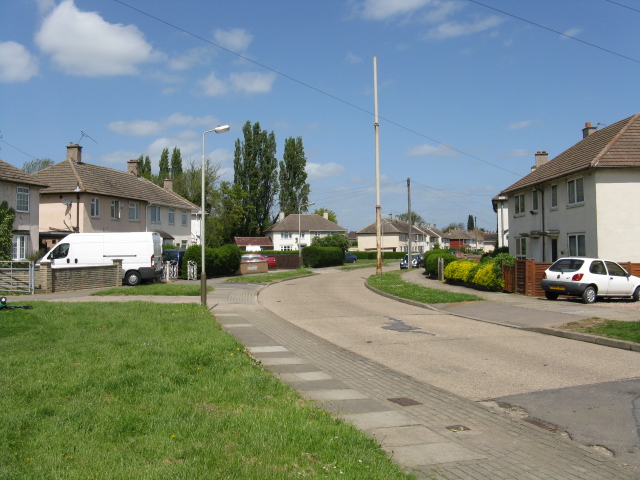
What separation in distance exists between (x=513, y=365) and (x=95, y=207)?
112 ft

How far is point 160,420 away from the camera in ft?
17.9

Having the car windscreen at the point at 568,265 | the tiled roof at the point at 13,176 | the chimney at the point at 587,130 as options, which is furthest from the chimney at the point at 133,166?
the car windscreen at the point at 568,265

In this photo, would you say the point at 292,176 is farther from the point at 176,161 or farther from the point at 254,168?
the point at 176,161

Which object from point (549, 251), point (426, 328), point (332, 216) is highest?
point (332, 216)

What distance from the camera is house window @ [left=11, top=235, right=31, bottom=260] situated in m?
30.3

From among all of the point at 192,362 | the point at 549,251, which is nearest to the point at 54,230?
the point at 549,251

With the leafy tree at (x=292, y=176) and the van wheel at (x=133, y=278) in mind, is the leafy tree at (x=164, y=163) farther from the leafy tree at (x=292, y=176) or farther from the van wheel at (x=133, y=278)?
the van wheel at (x=133, y=278)

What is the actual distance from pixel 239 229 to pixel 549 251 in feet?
188

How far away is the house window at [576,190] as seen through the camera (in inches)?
1013

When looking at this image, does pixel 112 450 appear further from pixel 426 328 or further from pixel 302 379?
pixel 426 328

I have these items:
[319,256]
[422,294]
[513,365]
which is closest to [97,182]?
[319,256]

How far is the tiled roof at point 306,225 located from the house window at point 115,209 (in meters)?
46.8

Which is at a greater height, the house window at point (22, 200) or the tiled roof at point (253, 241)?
the house window at point (22, 200)

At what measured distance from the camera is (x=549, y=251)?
29.3 m
